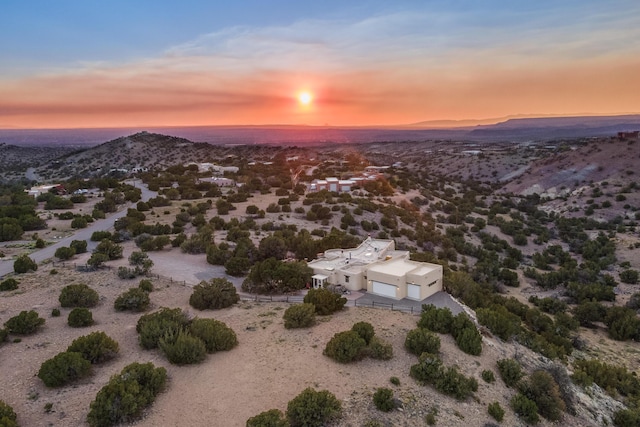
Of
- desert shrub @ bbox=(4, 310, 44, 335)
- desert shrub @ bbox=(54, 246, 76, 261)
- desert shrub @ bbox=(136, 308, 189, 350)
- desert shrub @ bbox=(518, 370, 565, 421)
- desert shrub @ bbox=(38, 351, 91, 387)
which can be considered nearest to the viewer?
desert shrub @ bbox=(38, 351, 91, 387)

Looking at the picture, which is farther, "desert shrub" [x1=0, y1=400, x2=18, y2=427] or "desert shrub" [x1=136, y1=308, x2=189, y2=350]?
"desert shrub" [x1=136, y1=308, x2=189, y2=350]

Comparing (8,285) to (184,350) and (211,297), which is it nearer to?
(211,297)

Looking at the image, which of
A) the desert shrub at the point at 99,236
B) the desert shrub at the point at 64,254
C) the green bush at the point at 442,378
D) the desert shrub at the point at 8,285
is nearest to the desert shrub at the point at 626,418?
the green bush at the point at 442,378

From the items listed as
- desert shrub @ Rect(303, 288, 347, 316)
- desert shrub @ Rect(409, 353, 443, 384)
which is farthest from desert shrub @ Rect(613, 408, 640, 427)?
desert shrub @ Rect(303, 288, 347, 316)

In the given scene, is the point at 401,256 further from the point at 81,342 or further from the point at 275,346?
the point at 81,342

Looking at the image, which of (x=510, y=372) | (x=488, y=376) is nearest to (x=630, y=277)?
(x=510, y=372)

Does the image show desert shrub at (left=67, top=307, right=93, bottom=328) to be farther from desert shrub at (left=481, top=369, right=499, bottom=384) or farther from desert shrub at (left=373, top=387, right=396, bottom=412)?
desert shrub at (left=481, top=369, right=499, bottom=384)

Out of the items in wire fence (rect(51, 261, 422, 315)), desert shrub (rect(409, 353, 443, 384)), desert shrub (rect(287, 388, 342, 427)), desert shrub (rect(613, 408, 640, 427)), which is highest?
desert shrub (rect(287, 388, 342, 427))

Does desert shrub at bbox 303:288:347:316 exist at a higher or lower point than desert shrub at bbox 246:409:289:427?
lower

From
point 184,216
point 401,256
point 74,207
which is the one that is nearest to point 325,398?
point 401,256
